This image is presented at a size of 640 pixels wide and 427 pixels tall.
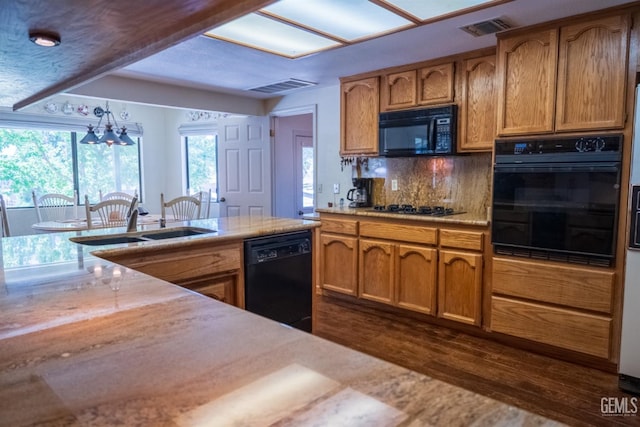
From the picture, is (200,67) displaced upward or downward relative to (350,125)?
upward

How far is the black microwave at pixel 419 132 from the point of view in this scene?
3.26m

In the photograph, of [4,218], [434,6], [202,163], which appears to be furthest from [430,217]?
[202,163]

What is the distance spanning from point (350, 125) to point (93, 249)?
2752 mm

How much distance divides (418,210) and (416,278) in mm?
646

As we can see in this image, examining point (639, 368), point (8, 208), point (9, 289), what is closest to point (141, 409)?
point (9, 289)

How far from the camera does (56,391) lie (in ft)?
2.02

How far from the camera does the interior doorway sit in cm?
505

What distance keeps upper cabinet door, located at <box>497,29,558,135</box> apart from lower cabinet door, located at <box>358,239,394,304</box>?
1.36 m

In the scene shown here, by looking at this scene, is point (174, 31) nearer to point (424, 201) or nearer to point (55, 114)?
point (424, 201)

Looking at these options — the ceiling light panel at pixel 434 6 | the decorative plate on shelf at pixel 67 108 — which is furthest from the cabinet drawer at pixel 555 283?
the decorative plate on shelf at pixel 67 108

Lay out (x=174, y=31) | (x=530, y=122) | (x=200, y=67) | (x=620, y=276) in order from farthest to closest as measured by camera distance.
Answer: (x=200, y=67)
(x=530, y=122)
(x=620, y=276)
(x=174, y=31)

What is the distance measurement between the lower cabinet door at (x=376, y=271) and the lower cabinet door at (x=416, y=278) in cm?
9

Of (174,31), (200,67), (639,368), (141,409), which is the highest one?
Answer: (200,67)

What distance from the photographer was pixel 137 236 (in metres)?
2.30
